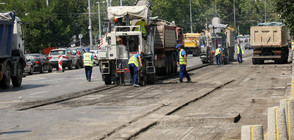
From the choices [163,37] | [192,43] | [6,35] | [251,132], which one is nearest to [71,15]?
[192,43]

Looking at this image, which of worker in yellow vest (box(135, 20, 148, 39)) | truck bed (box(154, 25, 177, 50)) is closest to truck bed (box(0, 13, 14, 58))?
worker in yellow vest (box(135, 20, 148, 39))

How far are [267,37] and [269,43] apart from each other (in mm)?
457

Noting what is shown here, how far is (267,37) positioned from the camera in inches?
1524

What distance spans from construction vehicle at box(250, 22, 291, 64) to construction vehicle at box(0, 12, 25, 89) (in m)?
17.9

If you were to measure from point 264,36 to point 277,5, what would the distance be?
1427 centimetres

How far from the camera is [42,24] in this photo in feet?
209

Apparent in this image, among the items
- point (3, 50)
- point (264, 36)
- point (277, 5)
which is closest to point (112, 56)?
point (3, 50)

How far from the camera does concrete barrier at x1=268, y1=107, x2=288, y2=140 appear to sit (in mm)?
7500

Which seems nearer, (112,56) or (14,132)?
(14,132)

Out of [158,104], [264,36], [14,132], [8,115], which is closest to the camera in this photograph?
[14,132]

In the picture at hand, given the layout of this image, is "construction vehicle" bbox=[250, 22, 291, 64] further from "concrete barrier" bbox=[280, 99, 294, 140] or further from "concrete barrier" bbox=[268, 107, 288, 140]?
"concrete barrier" bbox=[268, 107, 288, 140]

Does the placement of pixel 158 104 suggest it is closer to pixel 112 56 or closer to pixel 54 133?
pixel 54 133

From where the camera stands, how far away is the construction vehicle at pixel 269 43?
126 ft

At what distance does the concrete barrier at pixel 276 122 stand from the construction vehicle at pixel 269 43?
31480 mm
